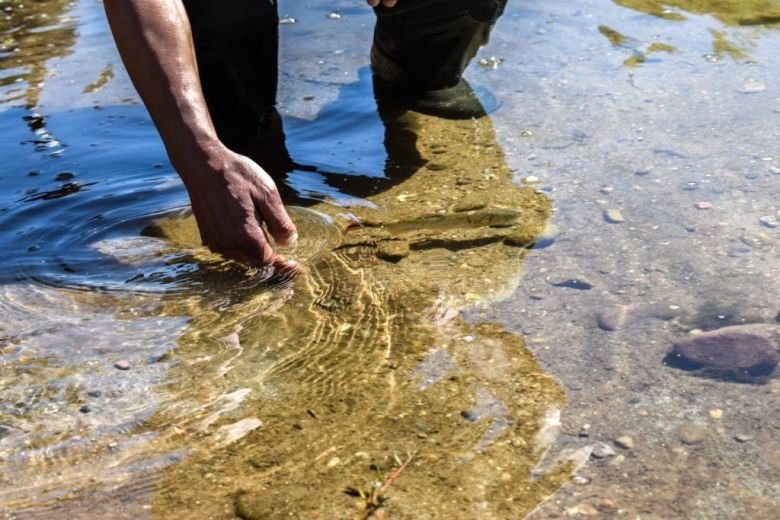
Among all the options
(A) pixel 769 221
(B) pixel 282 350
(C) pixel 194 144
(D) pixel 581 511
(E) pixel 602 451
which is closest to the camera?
→ (D) pixel 581 511

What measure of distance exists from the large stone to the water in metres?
0.06

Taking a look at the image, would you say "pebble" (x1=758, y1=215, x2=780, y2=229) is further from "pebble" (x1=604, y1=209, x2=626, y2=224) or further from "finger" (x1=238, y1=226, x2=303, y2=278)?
"finger" (x1=238, y1=226, x2=303, y2=278)

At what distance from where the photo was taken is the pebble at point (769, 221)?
116 inches

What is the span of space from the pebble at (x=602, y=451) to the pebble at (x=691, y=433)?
0.16m

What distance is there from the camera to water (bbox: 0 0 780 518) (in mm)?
2020

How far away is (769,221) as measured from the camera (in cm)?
296

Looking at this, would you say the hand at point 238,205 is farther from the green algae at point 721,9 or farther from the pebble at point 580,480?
the green algae at point 721,9

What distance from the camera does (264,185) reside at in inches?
99.4

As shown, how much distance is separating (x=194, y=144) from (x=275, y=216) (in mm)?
294

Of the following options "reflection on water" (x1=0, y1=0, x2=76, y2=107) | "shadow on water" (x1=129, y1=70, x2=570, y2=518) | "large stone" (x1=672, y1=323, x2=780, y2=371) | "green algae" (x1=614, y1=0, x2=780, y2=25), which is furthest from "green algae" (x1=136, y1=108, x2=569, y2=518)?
"green algae" (x1=614, y1=0, x2=780, y2=25)

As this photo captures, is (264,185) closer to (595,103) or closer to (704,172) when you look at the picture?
(704,172)

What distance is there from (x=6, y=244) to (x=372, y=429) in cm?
164

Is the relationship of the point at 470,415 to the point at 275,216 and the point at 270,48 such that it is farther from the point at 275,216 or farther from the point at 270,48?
the point at 270,48

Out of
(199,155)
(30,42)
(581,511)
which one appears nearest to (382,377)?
(581,511)
